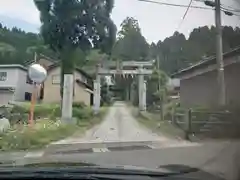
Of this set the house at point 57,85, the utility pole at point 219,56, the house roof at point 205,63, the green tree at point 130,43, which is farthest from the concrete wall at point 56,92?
the utility pole at point 219,56

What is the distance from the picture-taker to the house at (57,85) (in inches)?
122

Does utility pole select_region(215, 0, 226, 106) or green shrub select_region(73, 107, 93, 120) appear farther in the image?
green shrub select_region(73, 107, 93, 120)

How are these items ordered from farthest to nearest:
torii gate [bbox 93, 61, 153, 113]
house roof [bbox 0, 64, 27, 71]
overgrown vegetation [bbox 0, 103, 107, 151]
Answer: overgrown vegetation [bbox 0, 103, 107, 151] → house roof [bbox 0, 64, 27, 71] → torii gate [bbox 93, 61, 153, 113]

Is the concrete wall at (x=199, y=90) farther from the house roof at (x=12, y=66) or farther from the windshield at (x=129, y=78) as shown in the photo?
the house roof at (x=12, y=66)

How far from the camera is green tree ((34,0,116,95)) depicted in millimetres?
2662

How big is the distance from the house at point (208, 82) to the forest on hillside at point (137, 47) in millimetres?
73

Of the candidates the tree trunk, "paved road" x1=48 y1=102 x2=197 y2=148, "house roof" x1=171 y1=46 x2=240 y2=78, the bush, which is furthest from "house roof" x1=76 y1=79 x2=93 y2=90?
"house roof" x1=171 y1=46 x2=240 y2=78

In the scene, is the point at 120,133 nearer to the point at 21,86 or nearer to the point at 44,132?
the point at 44,132

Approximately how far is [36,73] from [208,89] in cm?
136

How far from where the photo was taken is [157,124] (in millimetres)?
3334

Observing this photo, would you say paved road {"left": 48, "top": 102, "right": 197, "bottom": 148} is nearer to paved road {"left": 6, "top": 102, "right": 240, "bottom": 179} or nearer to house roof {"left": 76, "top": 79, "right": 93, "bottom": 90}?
paved road {"left": 6, "top": 102, "right": 240, "bottom": 179}

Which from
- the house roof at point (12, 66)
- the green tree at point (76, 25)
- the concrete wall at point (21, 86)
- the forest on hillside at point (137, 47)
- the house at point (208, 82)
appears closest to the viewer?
the green tree at point (76, 25)

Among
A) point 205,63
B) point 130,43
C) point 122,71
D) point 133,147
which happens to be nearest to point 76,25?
point 130,43

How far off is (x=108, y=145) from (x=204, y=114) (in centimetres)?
133
